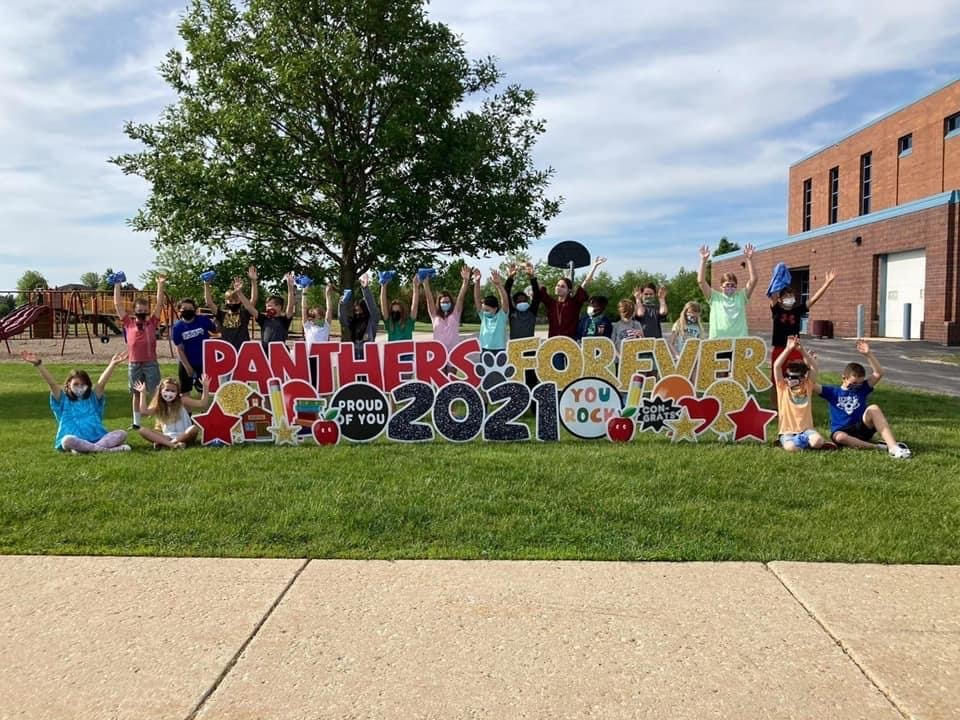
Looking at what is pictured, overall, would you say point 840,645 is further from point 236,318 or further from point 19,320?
point 19,320

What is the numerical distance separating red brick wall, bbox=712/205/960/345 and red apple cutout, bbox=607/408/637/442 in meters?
24.3

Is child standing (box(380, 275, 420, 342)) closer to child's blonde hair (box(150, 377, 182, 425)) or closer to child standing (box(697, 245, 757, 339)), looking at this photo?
child's blonde hair (box(150, 377, 182, 425))

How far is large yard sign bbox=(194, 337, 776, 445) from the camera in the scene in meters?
8.02

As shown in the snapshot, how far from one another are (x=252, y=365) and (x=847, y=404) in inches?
247

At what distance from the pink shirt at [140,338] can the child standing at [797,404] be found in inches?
276

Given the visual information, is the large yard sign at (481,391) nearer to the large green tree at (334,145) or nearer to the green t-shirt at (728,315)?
the green t-shirt at (728,315)

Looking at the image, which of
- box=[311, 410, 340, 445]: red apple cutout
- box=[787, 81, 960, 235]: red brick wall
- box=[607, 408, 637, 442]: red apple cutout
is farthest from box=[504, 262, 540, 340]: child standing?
box=[787, 81, 960, 235]: red brick wall

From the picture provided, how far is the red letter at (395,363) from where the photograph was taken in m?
8.20

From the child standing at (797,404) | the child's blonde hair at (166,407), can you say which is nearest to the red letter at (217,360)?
the child's blonde hair at (166,407)

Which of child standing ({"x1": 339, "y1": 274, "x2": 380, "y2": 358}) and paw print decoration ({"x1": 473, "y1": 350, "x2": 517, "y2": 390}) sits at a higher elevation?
child standing ({"x1": 339, "y1": 274, "x2": 380, "y2": 358})

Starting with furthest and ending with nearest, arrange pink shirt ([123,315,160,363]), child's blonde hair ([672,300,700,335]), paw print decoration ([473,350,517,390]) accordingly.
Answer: child's blonde hair ([672,300,700,335])
pink shirt ([123,315,160,363])
paw print decoration ([473,350,517,390])

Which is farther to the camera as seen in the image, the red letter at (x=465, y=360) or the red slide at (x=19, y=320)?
the red slide at (x=19, y=320)

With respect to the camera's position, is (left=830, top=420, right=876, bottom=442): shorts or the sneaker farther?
(left=830, top=420, right=876, bottom=442): shorts

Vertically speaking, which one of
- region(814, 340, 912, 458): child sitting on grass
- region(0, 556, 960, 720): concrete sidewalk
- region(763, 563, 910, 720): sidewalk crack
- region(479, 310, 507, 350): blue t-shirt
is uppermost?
region(479, 310, 507, 350): blue t-shirt
